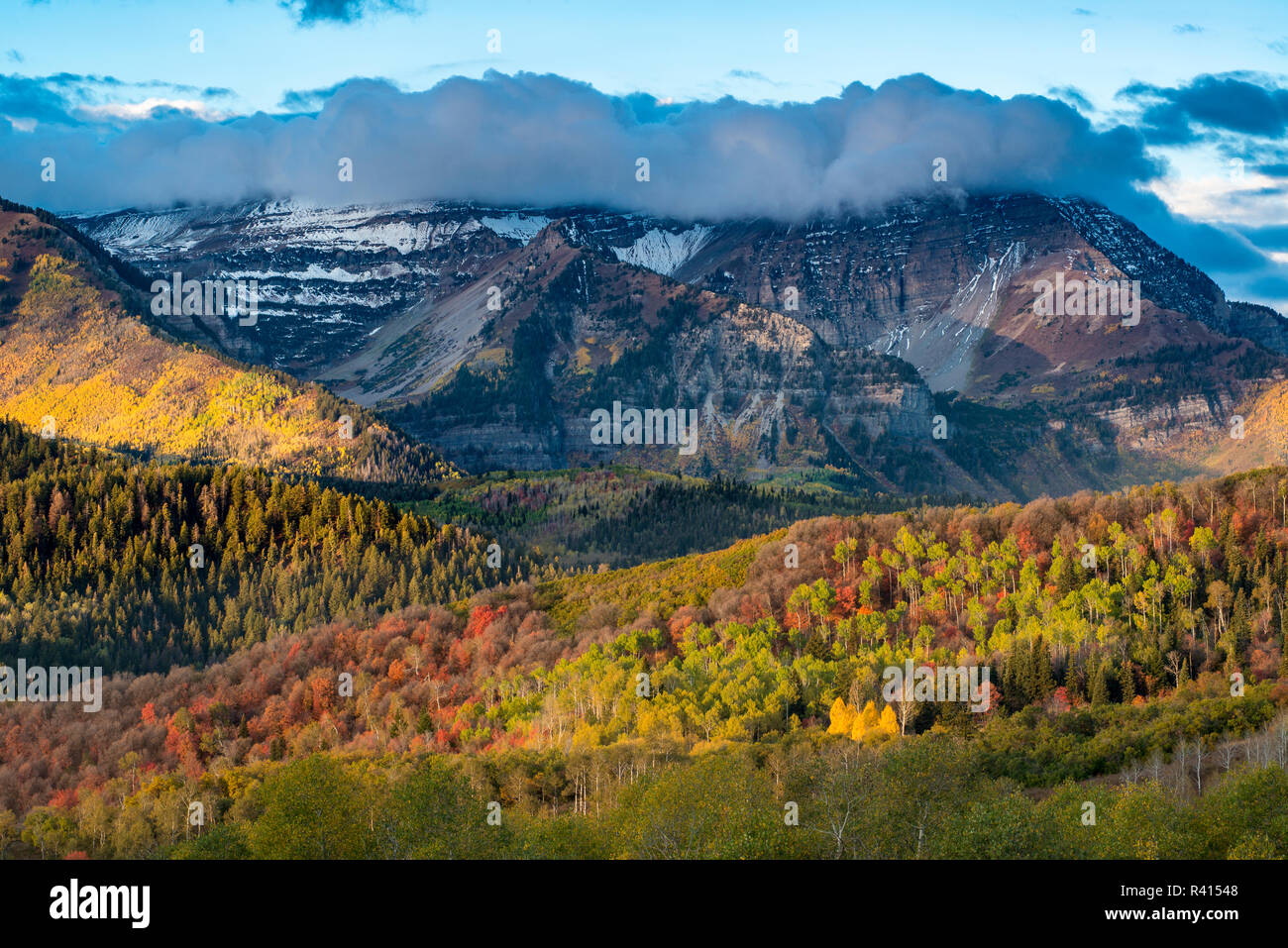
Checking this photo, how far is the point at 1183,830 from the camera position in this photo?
129m

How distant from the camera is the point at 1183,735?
199000 millimetres

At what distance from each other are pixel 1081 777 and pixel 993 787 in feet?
118

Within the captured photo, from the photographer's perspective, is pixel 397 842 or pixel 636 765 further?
pixel 636 765
